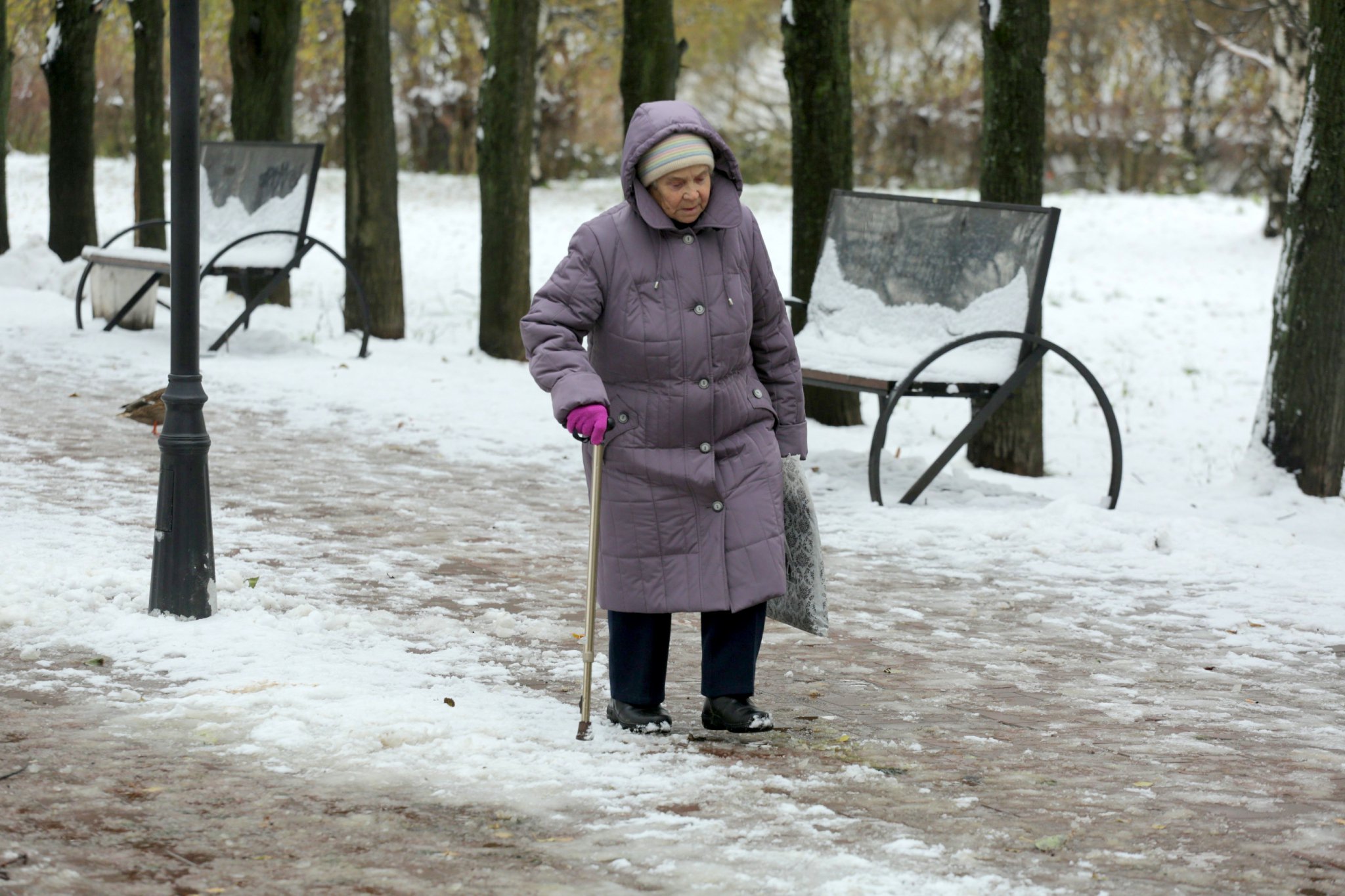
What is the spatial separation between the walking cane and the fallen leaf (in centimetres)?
121

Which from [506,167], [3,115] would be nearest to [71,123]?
[3,115]

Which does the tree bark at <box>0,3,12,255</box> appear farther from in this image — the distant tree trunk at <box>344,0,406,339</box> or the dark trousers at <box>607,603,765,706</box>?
the dark trousers at <box>607,603,765,706</box>

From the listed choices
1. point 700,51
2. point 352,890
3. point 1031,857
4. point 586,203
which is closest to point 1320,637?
point 1031,857

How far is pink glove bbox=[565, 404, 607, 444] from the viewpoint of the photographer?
3877 mm

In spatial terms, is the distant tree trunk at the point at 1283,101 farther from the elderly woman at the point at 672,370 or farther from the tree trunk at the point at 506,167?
the elderly woman at the point at 672,370

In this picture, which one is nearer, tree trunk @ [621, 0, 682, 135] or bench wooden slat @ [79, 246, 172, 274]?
bench wooden slat @ [79, 246, 172, 274]

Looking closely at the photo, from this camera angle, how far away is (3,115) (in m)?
16.3

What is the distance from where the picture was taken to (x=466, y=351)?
41.4ft

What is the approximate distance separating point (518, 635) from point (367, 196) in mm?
8096

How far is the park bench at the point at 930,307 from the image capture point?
7723mm

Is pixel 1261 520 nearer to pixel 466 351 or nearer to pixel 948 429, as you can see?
pixel 948 429

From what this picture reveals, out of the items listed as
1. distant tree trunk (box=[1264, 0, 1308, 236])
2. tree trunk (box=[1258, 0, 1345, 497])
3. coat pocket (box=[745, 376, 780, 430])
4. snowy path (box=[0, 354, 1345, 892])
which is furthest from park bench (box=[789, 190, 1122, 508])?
distant tree trunk (box=[1264, 0, 1308, 236])

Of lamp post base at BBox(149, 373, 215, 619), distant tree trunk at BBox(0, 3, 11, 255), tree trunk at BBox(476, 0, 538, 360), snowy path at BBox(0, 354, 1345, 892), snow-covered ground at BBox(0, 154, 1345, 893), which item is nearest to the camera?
snowy path at BBox(0, 354, 1345, 892)

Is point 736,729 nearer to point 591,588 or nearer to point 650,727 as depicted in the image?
point 650,727
